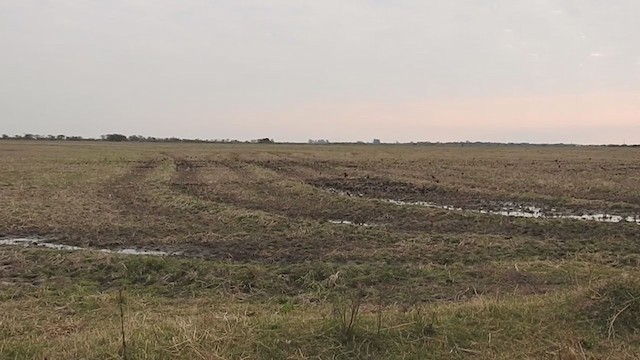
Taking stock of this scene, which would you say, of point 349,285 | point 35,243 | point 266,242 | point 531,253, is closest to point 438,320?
point 349,285

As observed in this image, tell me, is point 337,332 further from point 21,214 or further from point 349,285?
point 21,214

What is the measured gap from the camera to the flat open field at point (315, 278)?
5566mm

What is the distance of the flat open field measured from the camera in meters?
5.57

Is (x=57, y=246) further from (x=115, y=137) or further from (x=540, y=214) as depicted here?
(x=115, y=137)

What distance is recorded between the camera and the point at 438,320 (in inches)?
242

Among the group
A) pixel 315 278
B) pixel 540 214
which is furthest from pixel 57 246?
pixel 540 214

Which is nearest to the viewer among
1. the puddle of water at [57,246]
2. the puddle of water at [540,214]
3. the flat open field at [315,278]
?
the flat open field at [315,278]

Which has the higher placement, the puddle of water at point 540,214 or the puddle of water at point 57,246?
the puddle of water at point 540,214

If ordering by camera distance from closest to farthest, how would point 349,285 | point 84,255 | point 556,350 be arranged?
1. point 556,350
2. point 349,285
3. point 84,255

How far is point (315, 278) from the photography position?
31.8 feet

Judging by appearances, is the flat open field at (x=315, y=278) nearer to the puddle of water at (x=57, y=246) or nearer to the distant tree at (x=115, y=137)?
the puddle of water at (x=57, y=246)

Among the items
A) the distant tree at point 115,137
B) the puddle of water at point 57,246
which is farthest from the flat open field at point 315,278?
the distant tree at point 115,137

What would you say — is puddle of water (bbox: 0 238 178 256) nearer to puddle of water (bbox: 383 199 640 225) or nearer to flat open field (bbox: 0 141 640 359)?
flat open field (bbox: 0 141 640 359)

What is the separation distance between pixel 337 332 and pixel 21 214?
618 inches
